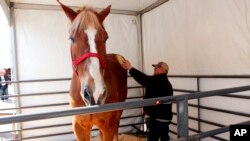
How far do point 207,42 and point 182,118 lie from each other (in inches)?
68.2

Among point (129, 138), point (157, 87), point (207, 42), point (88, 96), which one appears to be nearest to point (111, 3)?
point (207, 42)

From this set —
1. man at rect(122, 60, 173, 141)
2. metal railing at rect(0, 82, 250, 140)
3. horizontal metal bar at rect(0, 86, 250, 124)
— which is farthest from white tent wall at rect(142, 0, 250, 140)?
horizontal metal bar at rect(0, 86, 250, 124)

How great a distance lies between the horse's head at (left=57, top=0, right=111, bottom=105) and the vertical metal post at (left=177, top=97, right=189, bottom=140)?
1.45ft

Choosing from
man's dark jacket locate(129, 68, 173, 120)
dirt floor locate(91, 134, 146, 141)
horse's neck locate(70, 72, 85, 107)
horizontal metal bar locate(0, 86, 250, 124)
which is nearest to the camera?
horizontal metal bar locate(0, 86, 250, 124)

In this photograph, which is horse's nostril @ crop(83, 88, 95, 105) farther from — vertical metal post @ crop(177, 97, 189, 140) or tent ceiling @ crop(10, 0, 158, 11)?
tent ceiling @ crop(10, 0, 158, 11)

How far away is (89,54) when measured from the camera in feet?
4.49

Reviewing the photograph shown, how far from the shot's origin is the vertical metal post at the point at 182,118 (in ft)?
3.95

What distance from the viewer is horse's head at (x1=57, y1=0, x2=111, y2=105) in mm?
1322

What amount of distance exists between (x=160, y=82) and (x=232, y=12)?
40.6 inches

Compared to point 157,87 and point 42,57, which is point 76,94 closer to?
point 157,87

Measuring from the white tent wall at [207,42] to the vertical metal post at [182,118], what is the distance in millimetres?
1336

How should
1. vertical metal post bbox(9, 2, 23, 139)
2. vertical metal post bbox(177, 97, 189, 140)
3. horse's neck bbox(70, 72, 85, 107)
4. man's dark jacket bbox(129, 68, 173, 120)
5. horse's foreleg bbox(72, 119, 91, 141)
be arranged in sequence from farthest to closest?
vertical metal post bbox(9, 2, 23, 139), man's dark jacket bbox(129, 68, 173, 120), horse's foreleg bbox(72, 119, 91, 141), horse's neck bbox(70, 72, 85, 107), vertical metal post bbox(177, 97, 189, 140)

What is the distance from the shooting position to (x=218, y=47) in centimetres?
256

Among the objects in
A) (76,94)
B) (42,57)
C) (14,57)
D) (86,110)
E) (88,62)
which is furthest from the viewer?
(42,57)
